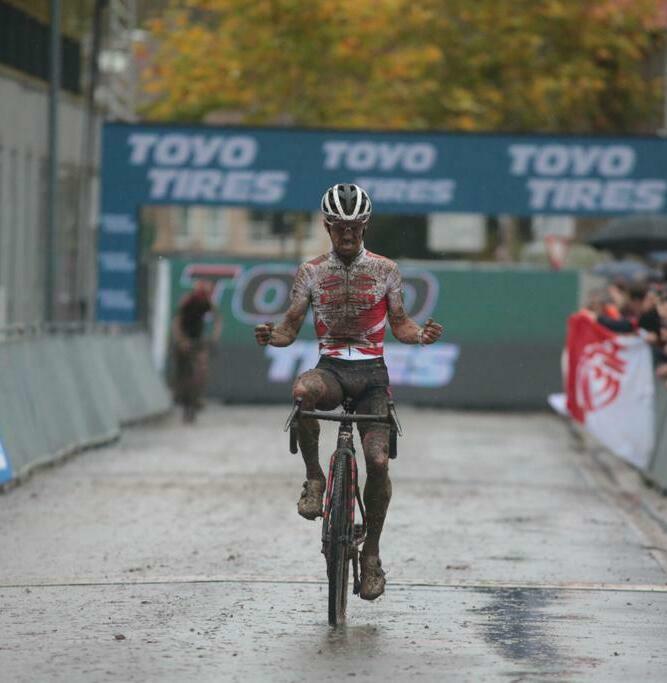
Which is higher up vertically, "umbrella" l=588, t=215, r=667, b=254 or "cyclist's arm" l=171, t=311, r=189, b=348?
"umbrella" l=588, t=215, r=667, b=254

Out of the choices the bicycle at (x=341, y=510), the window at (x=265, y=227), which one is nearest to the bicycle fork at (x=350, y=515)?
the bicycle at (x=341, y=510)

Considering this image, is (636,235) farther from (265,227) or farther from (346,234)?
(265,227)

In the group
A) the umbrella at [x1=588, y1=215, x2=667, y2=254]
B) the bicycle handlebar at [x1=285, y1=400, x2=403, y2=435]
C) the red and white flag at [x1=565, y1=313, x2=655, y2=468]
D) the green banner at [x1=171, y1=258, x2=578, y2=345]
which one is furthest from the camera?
the green banner at [x1=171, y1=258, x2=578, y2=345]

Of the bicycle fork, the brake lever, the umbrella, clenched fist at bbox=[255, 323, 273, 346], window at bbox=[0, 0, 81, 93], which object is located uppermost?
window at bbox=[0, 0, 81, 93]

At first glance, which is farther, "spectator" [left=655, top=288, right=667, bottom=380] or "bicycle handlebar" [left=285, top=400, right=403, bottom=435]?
"spectator" [left=655, top=288, right=667, bottom=380]

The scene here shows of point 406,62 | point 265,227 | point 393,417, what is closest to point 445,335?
point 406,62

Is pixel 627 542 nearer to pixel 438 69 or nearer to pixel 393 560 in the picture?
pixel 393 560

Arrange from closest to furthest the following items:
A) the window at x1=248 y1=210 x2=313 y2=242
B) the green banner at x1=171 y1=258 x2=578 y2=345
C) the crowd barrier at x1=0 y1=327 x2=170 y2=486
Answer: the crowd barrier at x1=0 y1=327 x2=170 y2=486, the green banner at x1=171 y1=258 x2=578 y2=345, the window at x1=248 y1=210 x2=313 y2=242

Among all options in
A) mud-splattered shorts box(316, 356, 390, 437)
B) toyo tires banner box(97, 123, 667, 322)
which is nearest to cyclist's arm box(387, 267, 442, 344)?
mud-splattered shorts box(316, 356, 390, 437)

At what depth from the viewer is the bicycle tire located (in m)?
9.50

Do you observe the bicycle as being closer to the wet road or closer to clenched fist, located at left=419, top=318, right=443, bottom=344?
the wet road

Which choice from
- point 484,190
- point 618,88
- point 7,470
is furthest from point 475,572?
point 618,88

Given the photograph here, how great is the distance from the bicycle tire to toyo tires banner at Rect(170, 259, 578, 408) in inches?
868

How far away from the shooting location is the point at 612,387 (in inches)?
829
